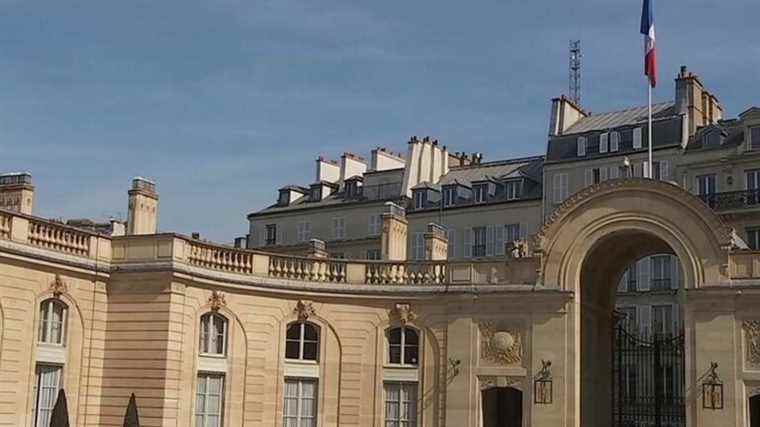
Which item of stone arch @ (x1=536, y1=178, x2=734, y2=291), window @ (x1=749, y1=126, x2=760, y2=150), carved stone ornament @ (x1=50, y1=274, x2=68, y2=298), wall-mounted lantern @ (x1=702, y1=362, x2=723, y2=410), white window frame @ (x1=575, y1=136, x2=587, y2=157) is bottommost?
wall-mounted lantern @ (x1=702, y1=362, x2=723, y2=410)

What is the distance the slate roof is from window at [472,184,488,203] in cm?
430

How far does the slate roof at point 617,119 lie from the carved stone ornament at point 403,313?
66.8ft

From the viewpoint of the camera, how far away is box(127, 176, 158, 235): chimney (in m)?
30.4

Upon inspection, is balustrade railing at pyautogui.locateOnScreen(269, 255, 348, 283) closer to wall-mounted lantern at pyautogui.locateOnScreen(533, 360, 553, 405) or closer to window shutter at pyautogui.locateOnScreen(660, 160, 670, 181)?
wall-mounted lantern at pyautogui.locateOnScreen(533, 360, 553, 405)

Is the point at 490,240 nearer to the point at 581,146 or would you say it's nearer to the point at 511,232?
the point at 511,232

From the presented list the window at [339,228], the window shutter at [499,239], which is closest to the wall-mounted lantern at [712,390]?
the window shutter at [499,239]

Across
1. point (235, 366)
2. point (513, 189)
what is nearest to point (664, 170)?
point (513, 189)

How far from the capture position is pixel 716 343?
2948 centimetres

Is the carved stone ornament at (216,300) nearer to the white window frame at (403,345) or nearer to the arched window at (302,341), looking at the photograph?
the arched window at (302,341)

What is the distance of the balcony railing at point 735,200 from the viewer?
43.9m

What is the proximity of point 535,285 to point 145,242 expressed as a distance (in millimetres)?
10543

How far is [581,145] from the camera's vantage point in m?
49.1

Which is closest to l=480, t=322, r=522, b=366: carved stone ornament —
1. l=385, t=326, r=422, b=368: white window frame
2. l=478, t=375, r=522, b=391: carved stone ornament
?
l=478, t=375, r=522, b=391: carved stone ornament

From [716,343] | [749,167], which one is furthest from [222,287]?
[749,167]
